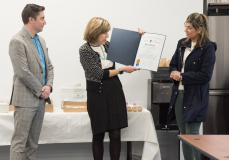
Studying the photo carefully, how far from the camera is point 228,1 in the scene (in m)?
3.62

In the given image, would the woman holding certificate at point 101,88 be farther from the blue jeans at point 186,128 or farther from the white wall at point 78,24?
the white wall at point 78,24

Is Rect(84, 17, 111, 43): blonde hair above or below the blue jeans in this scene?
above

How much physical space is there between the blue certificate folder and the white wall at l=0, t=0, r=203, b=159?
2.91 feet

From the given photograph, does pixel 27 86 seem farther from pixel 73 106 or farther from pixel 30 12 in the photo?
pixel 73 106

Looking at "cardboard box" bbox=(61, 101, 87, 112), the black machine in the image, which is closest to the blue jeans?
the black machine

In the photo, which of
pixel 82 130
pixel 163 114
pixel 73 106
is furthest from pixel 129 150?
pixel 73 106

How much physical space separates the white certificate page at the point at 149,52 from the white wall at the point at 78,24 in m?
0.92

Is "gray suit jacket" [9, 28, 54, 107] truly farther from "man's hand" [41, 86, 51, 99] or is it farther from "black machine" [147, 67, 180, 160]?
"black machine" [147, 67, 180, 160]

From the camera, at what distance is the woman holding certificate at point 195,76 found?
229cm

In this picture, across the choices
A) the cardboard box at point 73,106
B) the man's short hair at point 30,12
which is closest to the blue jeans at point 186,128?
the cardboard box at point 73,106

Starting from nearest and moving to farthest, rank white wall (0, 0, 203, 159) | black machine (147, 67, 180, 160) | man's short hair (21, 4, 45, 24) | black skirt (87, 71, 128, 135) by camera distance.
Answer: man's short hair (21, 4, 45, 24)
black skirt (87, 71, 128, 135)
black machine (147, 67, 180, 160)
white wall (0, 0, 203, 159)

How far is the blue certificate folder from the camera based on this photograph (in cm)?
251

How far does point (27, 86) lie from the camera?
7.38ft

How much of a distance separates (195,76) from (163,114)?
1006 millimetres
